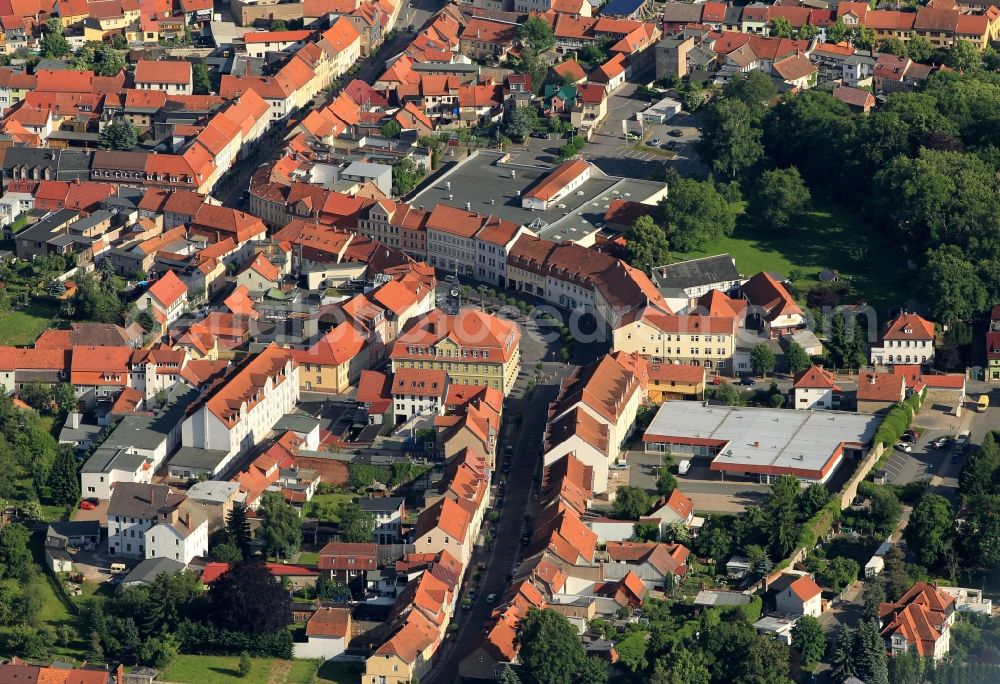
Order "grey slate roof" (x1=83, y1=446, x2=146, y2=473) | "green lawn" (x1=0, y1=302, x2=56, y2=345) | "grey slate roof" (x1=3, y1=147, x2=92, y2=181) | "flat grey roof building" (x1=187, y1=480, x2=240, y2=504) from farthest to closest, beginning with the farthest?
"grey slate roof" (x1=3, y1=147, x2=92, y2=181), "green lawn" (x1=0, y1=302, x2=56, y2=345), "grey slate roof" (x1=83, y1=446, x2=146, y2=473), "flat grey roof building" (x1=187, y1=480, x2=240, y2=504)

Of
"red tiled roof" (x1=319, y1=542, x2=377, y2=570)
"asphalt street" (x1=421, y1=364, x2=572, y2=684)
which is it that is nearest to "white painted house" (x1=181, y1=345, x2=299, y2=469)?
"asphalt street" (x1=421, y1=364, x2=572, y2=684)

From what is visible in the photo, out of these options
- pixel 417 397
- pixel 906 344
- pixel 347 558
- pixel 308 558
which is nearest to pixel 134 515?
pixel 308 558

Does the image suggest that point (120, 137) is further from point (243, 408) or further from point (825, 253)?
point (825, 253)

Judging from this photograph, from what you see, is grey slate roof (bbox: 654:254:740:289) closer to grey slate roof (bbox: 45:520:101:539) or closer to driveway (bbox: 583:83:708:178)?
driveway (bbox: 583:83:708:178)

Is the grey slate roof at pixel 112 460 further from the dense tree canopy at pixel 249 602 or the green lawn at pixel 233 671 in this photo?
the green lawn at pixel 233 671

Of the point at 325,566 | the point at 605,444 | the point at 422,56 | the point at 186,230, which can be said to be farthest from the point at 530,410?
the point at 422,56

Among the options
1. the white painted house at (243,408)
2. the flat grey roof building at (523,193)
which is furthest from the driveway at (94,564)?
the flat grey roof building at (523,193)
